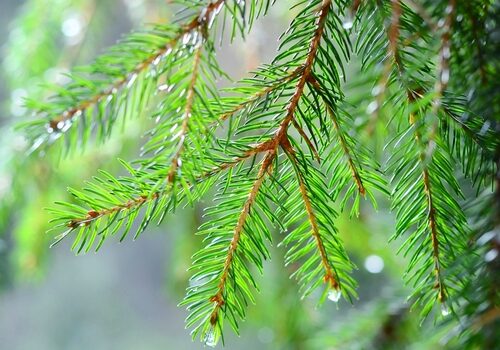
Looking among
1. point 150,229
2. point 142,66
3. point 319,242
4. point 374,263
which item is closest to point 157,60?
point 142,66

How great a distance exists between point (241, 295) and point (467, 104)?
150 millimetres

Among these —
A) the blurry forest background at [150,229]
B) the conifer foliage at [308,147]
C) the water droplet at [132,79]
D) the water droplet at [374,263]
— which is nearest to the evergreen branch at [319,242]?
the conifer foliage at [308,147]

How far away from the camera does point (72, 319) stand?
252 cm

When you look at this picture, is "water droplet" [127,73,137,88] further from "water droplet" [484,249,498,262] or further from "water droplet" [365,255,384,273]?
"water droplet" [365,255,384,273]

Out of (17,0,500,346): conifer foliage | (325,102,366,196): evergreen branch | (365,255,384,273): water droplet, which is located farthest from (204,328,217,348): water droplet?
(365,255,384,273): water droplet

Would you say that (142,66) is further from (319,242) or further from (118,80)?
(319,242)

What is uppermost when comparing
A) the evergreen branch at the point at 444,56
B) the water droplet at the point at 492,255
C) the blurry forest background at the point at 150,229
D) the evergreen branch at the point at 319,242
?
the evergreen branch at the point at 444,56

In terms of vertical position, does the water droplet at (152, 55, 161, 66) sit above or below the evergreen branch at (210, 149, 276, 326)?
above

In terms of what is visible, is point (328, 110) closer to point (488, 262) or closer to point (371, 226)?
point (488, 262)

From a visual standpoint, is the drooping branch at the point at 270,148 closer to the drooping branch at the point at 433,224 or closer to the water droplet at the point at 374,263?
the drooping branch at the point at 433,224

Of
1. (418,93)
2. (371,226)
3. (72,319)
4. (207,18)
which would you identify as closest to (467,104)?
(418,93)

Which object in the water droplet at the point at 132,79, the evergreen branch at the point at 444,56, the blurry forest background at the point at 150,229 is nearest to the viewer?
the evergreen branch at the point at 444,56

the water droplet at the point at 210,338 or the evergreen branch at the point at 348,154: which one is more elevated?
the evergreen branch at the point at 348,154

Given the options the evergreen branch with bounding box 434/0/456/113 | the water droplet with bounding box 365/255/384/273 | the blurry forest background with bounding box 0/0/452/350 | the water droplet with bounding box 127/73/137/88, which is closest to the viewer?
the evergreen branch with bounding box 434/0/456/113
